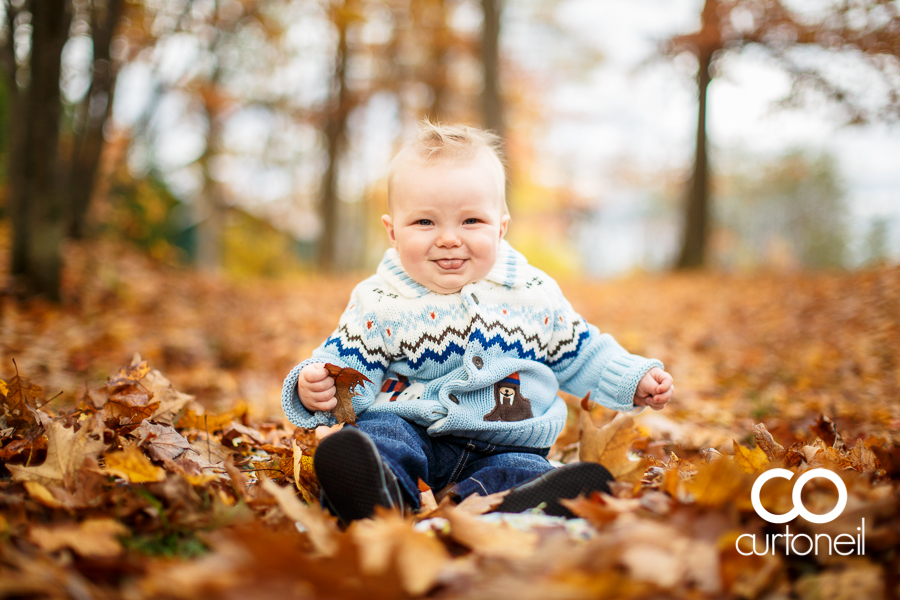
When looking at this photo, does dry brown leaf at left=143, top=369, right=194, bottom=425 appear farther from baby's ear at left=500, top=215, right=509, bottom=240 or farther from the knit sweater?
baby's ear at left=500, top=215, right=509, bottom=240

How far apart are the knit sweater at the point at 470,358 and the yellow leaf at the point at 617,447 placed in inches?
10.9

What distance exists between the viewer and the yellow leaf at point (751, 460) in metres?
1.74

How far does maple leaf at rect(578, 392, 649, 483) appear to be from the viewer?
1687mm

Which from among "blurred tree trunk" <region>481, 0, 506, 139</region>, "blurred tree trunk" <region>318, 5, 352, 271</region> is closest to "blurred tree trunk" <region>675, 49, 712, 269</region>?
"blurred tree trunk" <region>481, 0, 506, 139</region>

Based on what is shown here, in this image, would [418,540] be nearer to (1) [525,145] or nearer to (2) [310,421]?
(2) [310,421]

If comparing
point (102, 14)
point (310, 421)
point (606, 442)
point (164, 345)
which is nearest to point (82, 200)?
point (102, 14)

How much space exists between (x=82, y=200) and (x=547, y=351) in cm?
920

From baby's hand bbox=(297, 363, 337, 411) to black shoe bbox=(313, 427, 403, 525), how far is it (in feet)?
1.18

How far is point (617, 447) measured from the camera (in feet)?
5.63

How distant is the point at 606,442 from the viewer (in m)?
1.73

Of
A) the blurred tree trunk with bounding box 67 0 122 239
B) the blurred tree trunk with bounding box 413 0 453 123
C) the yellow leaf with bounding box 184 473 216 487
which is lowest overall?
the yellow leaf with bounding box 184 473 216 487

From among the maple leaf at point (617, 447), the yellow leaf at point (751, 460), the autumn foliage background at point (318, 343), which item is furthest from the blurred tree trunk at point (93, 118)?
the yellow leaf at point (751, 460)

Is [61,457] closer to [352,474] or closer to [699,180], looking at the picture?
[352,474]

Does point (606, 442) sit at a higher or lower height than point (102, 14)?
lower
